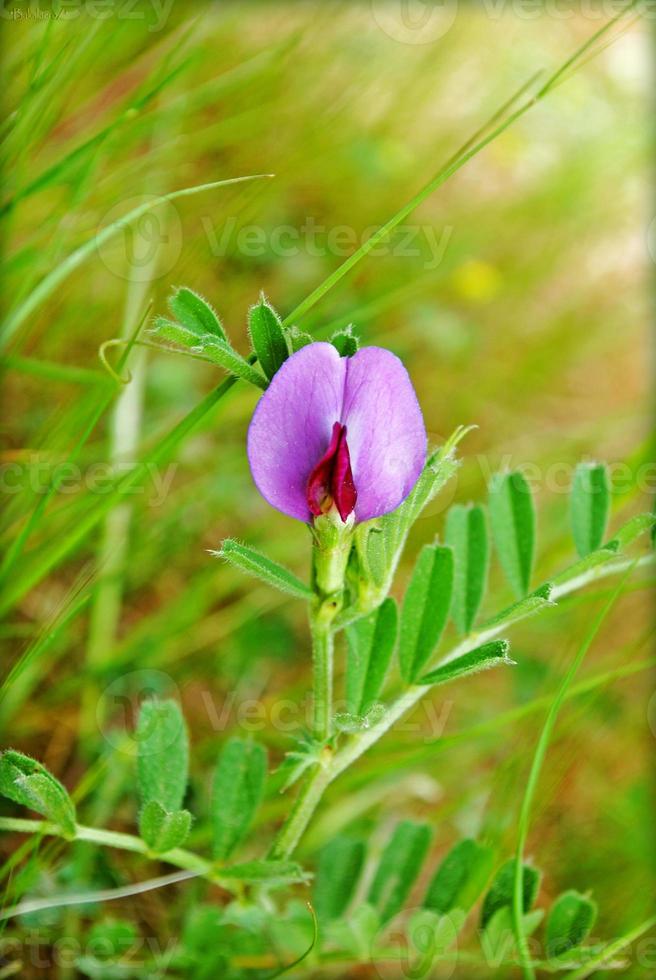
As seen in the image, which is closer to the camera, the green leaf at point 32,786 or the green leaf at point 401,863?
the green leaf at point 32,786

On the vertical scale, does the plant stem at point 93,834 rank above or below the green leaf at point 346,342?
below

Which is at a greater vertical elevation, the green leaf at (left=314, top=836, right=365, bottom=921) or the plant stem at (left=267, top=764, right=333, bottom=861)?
the plant stem at (left=267, top=764, right=333, bottom=861)

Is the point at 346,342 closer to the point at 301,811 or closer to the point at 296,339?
the point at 296,339

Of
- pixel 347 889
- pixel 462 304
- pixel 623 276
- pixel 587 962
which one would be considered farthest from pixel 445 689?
pixel 623 276

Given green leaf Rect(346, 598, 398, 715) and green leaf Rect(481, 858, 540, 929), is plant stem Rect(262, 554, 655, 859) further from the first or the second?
green leaf Rect(481, 858, 540, 929)

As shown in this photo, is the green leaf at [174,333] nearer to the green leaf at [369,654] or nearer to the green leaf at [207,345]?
the green leaf at [207,345]

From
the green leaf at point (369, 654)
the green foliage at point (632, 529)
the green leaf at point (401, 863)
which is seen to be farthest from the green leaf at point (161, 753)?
the green foliage at point (632, 529)

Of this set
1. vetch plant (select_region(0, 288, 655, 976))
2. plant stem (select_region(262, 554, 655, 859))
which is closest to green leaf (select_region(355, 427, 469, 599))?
vetch plant (select_region(0, 288, 655, 976))
